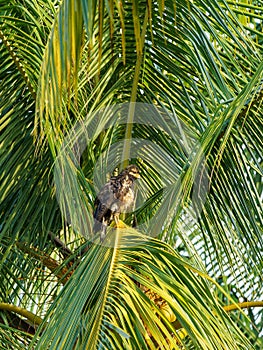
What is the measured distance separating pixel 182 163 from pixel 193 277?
4.14 ft

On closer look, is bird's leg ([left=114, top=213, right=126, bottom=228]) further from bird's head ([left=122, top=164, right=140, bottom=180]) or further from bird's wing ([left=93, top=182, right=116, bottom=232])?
bird's head ([left=122, top=164, right=140, bottom=180])

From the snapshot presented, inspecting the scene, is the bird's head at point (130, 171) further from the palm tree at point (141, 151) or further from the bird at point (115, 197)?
the palm tree at point (141, 151)

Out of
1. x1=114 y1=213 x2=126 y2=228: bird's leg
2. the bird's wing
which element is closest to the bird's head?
the bird's wing

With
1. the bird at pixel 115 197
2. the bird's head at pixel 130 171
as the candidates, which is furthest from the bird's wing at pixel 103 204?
the bird's head at pixel 130 171

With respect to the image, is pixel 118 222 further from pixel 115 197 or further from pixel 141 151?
pixel 141 151

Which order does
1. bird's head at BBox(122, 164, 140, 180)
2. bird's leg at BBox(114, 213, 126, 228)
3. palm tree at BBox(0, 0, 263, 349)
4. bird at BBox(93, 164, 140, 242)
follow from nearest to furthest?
palm tree at BBox(0, 0, 263, 349), bird's leg at BBox(114, 213, 126, 228), bird at BBox(93, 164, 140, 242), bird's head at BBox(122, 164, 140, 180)

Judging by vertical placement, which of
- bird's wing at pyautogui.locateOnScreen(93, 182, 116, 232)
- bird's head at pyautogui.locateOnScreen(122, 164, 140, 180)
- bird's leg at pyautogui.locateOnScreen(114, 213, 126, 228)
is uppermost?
bird's head at pyautogui.locateOnScreen(122, 164, 140, 180)

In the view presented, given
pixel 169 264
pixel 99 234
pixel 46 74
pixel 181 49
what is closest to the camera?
pixel 46 74

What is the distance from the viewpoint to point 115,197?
4156 mm

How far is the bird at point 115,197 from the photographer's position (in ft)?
13.3

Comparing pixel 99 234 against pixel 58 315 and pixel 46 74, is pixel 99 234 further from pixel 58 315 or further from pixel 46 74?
pixel 46 74

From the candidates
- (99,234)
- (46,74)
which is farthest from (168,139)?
(46,74)

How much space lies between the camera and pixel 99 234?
3.77 m

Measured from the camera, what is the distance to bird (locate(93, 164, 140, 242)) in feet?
13.3
